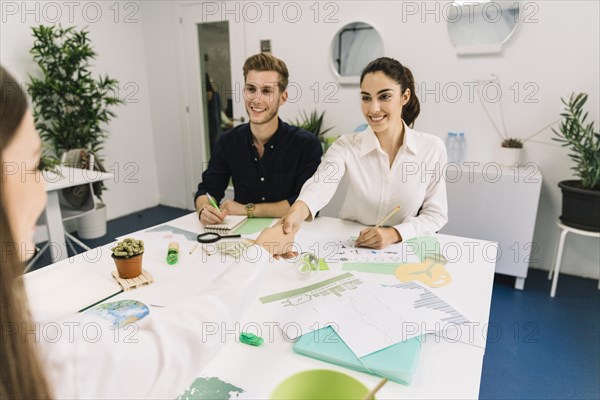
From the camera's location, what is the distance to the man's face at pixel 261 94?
2.06m

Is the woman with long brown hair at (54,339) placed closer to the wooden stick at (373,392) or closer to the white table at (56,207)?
the wooden stick at (373,392)

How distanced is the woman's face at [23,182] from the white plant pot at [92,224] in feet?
11.5

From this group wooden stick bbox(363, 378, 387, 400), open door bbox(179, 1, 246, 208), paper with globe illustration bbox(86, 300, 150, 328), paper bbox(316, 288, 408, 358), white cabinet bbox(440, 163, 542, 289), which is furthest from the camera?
open door bbox(179, 1, 246, 208)

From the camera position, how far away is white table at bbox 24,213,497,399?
2.66ft

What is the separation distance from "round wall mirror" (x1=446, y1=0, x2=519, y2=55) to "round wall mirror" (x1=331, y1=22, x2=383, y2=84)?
1.89 feet

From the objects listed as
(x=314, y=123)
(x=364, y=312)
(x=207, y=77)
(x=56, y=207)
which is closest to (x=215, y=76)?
(x=207, y=77)

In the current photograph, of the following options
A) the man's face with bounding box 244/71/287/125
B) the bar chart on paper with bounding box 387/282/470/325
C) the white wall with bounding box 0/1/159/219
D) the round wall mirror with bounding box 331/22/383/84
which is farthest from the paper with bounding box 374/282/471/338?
the white wall with bounding box 0/1/159/219

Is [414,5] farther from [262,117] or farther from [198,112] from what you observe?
[198,112]

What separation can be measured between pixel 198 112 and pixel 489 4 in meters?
2.89

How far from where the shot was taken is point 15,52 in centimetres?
339

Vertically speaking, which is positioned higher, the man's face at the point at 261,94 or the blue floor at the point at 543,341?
the man's face at the point at 261,94

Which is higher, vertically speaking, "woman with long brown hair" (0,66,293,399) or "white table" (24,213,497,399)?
"woman with long brown hair" (0,66,293,399)

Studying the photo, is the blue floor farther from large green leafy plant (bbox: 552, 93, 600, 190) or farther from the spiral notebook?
the spiral notebook

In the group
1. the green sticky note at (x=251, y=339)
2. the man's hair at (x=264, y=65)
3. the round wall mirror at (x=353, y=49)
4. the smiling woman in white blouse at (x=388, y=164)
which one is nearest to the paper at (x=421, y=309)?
the green sticky note at (x=251, y=339)
